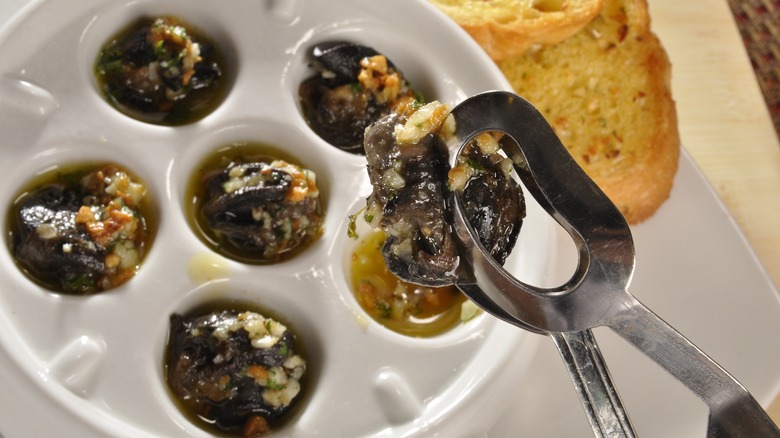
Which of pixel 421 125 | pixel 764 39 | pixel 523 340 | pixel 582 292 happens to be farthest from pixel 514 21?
pixel 764 39

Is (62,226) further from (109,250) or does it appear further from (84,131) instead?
(84,131)

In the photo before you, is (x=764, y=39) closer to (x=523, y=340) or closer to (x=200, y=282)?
(x=523, y=340)

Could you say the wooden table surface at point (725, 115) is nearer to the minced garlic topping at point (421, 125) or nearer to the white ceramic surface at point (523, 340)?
A: the white ceramic surface at point (523, 340)

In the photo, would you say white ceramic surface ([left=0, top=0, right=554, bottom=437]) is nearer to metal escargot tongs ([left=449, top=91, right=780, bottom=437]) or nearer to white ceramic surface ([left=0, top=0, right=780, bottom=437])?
white ceramic surface ([left=0, top=0, right=780, bottom=437])

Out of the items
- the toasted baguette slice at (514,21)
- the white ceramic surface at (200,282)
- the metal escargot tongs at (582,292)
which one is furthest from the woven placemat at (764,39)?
the metal escargot tongs at (582,292)

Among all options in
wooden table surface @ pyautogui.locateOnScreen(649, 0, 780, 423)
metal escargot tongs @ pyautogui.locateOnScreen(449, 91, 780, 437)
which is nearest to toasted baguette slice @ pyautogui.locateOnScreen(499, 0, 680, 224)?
wooden table surface @ pyautogui.locateOnScreen(649, 0, 780, 423)

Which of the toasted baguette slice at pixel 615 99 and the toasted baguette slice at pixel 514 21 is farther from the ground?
the toasted baguette slice at pixel 514 21

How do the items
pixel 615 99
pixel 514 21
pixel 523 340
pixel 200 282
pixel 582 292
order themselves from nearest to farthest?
1. pixel 582 292
2. pixel 200 282
3. pixel 523 340
4. pixel 514 21
5. pixel 615 99
